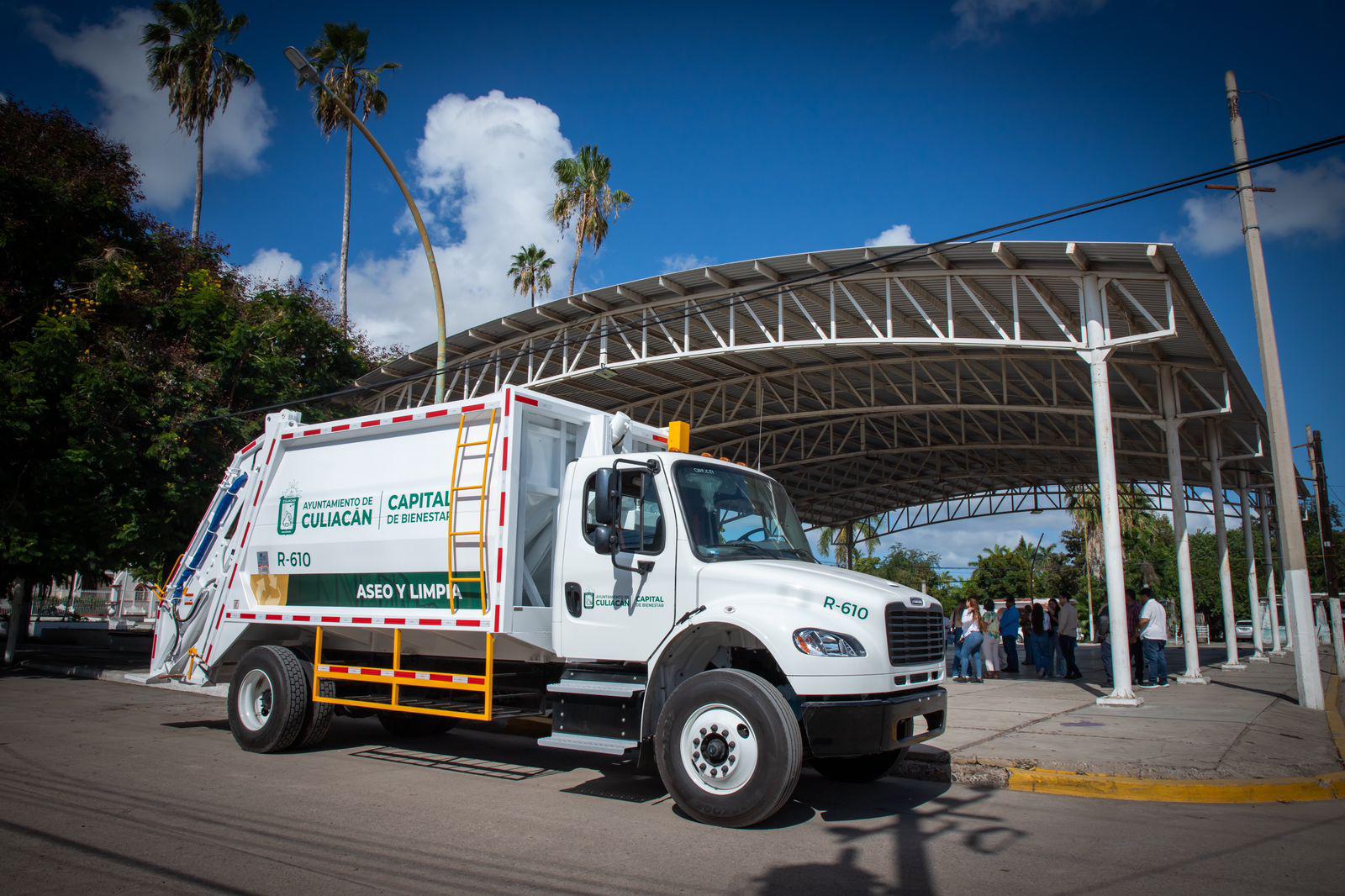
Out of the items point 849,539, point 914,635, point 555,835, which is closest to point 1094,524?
point 849,539

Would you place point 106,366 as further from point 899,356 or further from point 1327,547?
point 1327,547

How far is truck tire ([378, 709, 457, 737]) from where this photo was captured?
31.1ft

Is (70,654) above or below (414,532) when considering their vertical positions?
below

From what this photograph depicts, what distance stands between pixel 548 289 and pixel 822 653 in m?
36.0

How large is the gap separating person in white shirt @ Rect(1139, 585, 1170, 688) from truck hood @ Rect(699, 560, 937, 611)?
1107 cm

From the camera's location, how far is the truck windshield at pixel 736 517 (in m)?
6.59

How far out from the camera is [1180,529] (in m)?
16.6

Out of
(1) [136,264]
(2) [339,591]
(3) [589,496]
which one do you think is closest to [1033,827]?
(3) [589,496]

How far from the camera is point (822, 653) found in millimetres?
5742

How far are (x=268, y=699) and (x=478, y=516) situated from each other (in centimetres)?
347

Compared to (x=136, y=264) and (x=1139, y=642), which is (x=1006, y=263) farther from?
(x=136, y=264)

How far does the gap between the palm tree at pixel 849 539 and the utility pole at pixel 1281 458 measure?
24328 mm

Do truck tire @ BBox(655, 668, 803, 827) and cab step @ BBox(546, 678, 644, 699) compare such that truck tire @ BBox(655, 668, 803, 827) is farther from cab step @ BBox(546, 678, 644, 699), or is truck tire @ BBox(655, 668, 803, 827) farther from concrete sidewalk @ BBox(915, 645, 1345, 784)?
concrete sidewalk @ BBox(915, 645, 1345, 784)

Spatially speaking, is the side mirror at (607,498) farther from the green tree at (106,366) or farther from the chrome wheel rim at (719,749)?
the green tree at (106,366)
